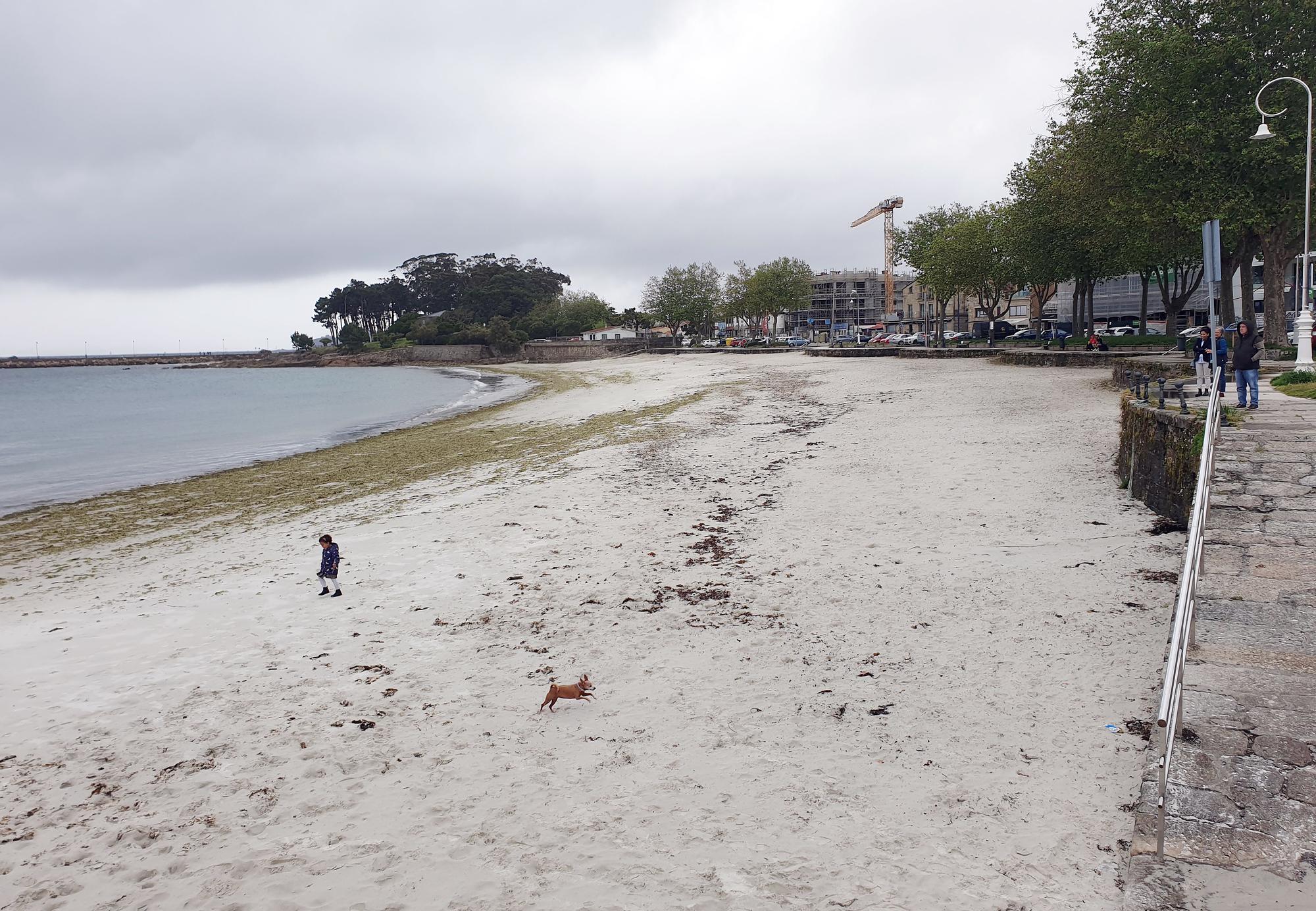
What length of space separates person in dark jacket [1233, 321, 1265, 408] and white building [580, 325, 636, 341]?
109 m

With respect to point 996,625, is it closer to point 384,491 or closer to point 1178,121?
point 384,491

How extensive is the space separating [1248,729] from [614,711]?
4.52 metres

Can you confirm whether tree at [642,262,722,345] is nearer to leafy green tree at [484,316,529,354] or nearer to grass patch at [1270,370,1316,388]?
leafy green tree at [484,316,529,354]

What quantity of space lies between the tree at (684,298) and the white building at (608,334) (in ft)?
24.0

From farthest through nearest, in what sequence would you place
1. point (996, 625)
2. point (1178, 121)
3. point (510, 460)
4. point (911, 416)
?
point (1178, 121), point (911, 416), point (510, 460), point (996, 625)

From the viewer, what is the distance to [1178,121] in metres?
23.9

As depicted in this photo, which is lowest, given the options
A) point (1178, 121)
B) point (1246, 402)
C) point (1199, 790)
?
point (1199, 790)

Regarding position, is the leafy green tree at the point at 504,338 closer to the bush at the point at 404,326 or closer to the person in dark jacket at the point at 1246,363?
the bush at the point at 404,326

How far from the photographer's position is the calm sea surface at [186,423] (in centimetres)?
2552

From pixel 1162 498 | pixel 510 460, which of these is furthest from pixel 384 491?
pixel 1162 498

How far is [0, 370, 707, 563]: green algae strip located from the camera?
1560 cm

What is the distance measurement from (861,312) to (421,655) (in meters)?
170

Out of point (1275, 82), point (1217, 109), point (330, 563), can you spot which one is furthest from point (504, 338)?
point (330, 563)

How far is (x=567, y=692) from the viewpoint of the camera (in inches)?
263
